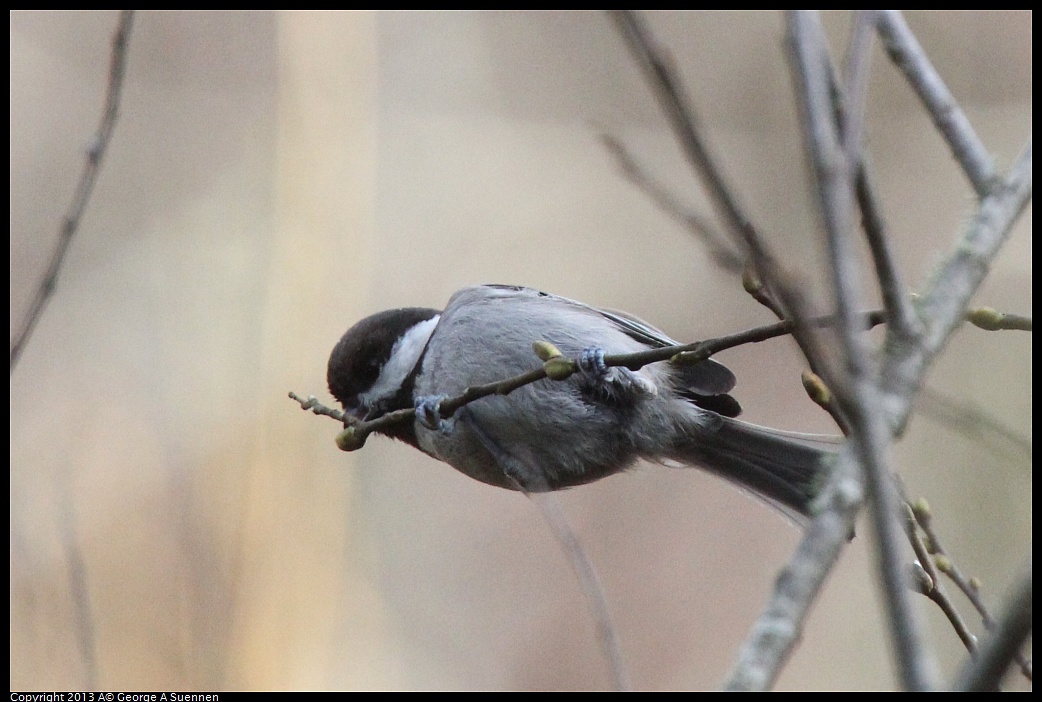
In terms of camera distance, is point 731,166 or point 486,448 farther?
point 731,166

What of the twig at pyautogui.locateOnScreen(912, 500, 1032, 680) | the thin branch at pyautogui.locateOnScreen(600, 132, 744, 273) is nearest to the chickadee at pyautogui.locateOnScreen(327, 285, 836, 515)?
the twig at pyautogui.locateOnScreen(912, 500, 1032, 680)

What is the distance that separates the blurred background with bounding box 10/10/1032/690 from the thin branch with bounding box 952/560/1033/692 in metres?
3.39

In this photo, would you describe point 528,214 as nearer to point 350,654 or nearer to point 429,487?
point 429,487

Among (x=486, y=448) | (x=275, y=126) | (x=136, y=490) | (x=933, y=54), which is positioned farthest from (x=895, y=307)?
(x=275, y=126)

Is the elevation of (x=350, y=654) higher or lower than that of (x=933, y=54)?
lower

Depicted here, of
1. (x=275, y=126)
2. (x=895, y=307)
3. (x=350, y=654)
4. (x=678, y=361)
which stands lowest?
(x=350, y=654)

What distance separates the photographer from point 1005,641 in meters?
0.80

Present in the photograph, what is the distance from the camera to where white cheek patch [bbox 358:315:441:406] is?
292 centimetres

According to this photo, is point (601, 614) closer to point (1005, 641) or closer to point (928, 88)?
point (1005, 641)

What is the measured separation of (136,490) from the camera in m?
4.79

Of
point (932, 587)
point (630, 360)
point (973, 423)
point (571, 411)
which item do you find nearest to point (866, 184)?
point (973, 423)

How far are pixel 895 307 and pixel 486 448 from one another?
1578 millimetres

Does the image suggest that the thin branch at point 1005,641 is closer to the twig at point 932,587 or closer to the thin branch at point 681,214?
the thin branch at point 681,214

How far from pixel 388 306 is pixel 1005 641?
4.99 metres
